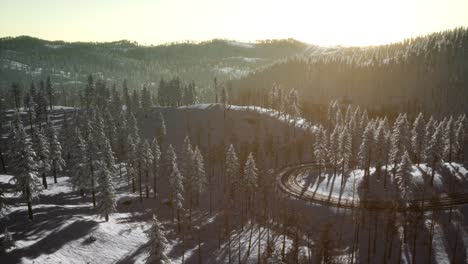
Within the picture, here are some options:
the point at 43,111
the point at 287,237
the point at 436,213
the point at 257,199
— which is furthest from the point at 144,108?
the point at 436,213

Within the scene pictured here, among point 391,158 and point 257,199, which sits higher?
point 391,158

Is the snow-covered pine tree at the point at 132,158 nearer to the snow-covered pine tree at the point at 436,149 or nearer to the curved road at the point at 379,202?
the curved road at the point at 379,202

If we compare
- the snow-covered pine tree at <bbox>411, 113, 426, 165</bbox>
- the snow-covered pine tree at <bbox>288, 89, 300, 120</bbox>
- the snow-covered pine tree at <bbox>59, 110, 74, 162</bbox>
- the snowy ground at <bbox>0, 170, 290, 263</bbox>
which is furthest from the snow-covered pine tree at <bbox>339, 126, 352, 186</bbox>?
the snow-covered pine tree at <bbox>59, 110, 74, 162</bbox>

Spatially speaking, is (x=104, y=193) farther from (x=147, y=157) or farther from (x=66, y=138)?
(x=66, y=138)

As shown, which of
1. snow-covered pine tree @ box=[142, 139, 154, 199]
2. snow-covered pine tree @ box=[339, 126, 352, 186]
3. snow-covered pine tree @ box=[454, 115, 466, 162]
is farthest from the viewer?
snow-covered pine tree @ box=[454, 115, 466, 162]

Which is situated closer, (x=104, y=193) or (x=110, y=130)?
(x=104, y=193)

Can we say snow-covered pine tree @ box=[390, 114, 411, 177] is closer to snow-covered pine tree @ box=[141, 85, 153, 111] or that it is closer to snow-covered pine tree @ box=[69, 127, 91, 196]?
snow-covered pine tree @ box=[69, 127, 91, 196]

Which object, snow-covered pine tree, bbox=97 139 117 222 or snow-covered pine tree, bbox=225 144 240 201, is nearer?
snow-covered pine tree, bbox=97 139 117 222

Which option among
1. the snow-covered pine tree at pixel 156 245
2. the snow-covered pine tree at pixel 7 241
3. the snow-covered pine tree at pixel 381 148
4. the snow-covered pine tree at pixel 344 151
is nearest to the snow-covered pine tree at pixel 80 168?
the snow-covered pine tree at pixel 7 241

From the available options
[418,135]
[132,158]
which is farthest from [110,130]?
[418,135]

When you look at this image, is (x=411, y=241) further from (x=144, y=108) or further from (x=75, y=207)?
(x=144, y=108)

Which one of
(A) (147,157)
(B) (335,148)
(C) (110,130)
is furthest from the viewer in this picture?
(C) (110,130)
